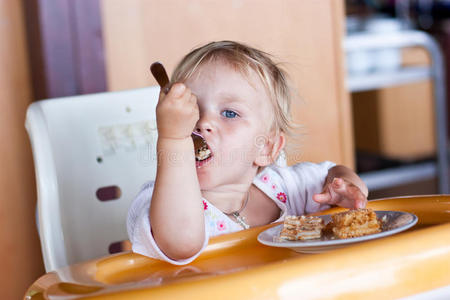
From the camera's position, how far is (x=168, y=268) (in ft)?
2.09

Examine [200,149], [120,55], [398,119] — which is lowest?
[398,119]

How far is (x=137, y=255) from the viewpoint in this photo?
65 centimetres

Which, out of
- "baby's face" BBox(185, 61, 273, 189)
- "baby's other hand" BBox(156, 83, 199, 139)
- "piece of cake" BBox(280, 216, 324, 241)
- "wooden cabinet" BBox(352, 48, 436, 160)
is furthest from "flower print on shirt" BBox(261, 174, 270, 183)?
"wooden cabinet" BBox(352, 48, 436, 160)

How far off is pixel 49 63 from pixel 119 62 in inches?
5.6

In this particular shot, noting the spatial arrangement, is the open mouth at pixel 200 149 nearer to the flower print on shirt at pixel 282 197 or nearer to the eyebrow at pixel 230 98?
the eyebrow at pixel 230 98

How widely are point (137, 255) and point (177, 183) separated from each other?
97 mm

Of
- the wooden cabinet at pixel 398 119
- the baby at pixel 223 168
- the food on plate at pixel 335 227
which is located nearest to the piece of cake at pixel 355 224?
the food on plate at pixel 335 227

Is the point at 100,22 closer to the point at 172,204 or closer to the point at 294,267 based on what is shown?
the point at 172,204

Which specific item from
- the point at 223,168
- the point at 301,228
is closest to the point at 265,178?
the point at 223,168

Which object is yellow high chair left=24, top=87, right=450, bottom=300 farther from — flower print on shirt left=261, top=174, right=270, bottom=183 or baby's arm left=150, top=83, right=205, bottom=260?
flower print on shirt left=261, top=174, right=270, bottom=183

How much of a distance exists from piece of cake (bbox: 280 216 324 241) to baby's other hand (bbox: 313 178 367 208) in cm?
9

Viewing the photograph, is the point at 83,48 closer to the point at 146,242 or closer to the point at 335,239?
the point at 146,242

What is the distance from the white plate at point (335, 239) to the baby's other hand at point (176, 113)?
0.15 m

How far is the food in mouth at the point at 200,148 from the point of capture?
73cm
